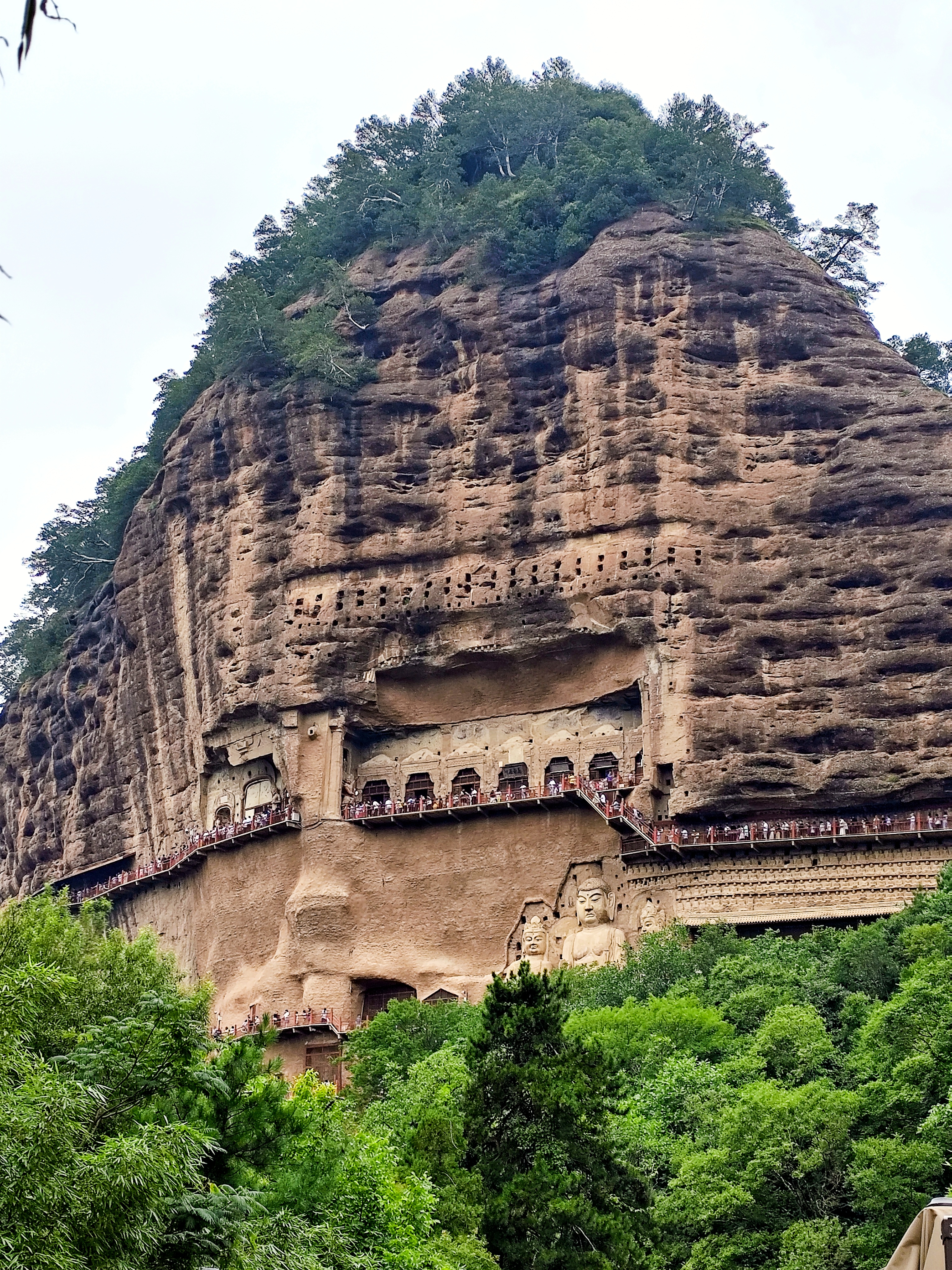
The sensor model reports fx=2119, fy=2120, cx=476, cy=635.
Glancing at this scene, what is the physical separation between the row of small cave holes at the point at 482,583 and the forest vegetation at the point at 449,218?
6.10 m

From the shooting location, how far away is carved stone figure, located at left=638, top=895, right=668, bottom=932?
47.5 m

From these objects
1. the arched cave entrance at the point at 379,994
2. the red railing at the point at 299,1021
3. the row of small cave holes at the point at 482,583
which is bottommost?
the red railing at the point at 299,1021

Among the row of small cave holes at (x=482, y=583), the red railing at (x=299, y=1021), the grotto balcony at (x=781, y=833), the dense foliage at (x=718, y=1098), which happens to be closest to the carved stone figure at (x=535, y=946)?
the grotto balcony at (x=781, y=833)

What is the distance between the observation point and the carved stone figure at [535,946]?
48812 mm

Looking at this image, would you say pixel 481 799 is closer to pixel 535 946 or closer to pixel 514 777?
pixel 514 777

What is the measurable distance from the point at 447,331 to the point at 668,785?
14.8 m

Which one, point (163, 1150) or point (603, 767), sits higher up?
point (603, 767)

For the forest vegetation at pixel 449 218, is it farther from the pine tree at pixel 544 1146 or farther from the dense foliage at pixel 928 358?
the pine tree at pixel 544 1146

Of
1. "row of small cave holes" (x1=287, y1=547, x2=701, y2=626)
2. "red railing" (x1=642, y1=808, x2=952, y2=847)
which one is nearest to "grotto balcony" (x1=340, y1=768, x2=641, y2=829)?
"red railing" (x1=642, y1=808, x2=952, y2=847)

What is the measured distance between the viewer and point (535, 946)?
49.2m

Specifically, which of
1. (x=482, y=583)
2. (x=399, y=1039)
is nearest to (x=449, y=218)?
(x=482, y=583)

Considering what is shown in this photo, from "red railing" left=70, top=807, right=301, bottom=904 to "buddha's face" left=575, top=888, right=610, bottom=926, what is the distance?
25.8ft

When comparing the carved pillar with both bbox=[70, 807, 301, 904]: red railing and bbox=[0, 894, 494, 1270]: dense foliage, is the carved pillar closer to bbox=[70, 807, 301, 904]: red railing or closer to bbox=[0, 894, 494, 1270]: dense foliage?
bbox=[70, 807, 301, 904]: red railing

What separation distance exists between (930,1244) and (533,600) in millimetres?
38843
